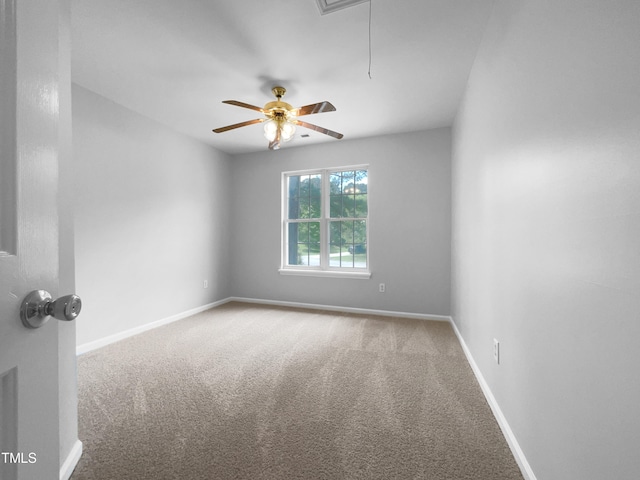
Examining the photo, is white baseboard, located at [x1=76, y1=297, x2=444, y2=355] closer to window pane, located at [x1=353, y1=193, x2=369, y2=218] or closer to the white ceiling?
window pane, located at [x1=353, y1=193, x2=369, y2=218]

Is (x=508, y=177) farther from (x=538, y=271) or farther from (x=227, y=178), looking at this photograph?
(x=227, y=178)

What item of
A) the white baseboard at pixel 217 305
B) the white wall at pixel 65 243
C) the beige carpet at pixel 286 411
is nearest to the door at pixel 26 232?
the white wall at pixel 65 243

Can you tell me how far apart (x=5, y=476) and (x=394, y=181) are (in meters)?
4.04

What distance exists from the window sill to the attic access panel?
3089 millimetres

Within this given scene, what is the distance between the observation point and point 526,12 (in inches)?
51.3

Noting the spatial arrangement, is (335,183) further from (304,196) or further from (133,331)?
(133,331)

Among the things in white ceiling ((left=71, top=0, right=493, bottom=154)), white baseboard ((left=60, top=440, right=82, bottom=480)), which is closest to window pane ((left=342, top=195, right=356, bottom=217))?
white ceiling ((left=71, top=0, right=493, bottom=154))

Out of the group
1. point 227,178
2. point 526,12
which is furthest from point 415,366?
point 227,178

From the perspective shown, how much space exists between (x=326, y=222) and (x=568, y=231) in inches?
142

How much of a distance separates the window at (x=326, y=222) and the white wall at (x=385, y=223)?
0.52 feet

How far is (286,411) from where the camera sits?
5.84ft

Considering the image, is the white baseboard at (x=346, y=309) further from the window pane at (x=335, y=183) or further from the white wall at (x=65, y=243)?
the white wall at (x=65, y=243)

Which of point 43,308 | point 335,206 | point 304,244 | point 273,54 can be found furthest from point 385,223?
point 43,308

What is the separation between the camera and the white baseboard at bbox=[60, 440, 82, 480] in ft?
4.16
